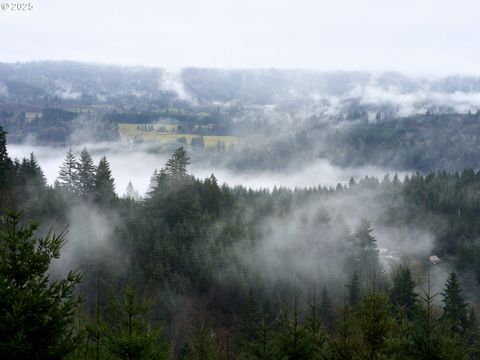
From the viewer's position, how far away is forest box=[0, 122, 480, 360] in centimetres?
1727

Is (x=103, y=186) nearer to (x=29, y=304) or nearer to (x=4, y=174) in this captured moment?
(x=4, y=174)

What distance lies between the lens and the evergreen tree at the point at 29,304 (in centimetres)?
1568

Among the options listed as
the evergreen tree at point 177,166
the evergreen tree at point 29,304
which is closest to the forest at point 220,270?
the evergreen tree at point 29,304

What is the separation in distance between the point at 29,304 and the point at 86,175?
271 ft

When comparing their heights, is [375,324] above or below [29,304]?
below

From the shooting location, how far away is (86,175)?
94.9 meters

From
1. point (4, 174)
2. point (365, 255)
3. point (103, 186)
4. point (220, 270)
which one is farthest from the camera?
point (365, 255)

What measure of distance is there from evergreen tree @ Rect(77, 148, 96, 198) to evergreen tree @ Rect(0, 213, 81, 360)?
80.0m

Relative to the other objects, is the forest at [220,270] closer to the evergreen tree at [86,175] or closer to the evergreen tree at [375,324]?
the evergreen tree at [375,324]

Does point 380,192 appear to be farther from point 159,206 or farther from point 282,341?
point 282,341

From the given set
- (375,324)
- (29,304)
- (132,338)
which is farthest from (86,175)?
(29,304)

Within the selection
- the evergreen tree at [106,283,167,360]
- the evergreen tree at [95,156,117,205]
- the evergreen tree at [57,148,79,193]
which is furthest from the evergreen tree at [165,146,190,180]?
the evergreen tree at [106,283,167,360]

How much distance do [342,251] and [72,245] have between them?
67.3 meters

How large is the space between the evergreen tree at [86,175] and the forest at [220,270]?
0.29 m
